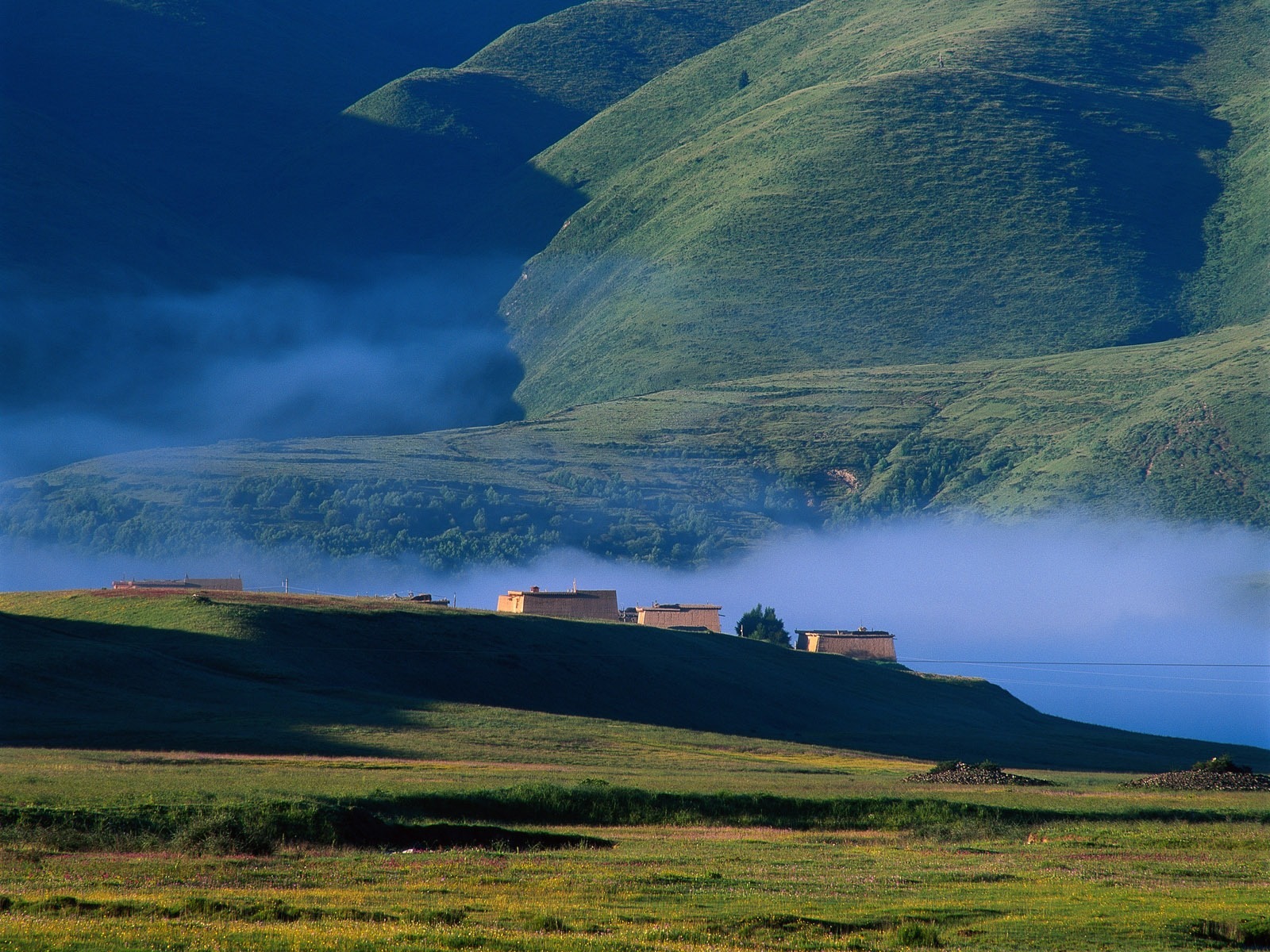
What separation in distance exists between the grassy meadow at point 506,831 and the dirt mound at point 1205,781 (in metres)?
1.42

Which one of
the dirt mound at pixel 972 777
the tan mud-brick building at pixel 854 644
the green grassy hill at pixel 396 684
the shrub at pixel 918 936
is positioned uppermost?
the tan mud-brick building at pixel 854 644

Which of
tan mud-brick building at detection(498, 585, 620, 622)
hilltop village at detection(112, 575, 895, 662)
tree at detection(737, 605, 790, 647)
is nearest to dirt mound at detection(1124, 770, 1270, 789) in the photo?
hilltop village at detection(112, 575, 895, 662)

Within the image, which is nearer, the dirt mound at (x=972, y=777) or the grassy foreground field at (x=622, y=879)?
the grassy foreground field at (x=622, y=879)

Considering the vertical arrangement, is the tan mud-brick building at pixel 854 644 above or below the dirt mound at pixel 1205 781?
above

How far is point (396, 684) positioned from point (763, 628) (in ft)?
200

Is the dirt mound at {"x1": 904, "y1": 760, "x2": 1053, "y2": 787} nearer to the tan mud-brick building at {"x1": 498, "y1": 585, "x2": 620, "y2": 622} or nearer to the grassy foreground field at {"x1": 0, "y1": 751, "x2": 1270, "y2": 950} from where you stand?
the grassy foreground field at {"x1": 0, "y1": 751, "x2": 1270, "y2": 950}

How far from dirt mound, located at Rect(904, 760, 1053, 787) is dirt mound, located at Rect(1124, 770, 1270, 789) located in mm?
4142

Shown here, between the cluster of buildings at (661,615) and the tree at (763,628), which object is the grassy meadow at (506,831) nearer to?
the cluster of buildings at (661,615)

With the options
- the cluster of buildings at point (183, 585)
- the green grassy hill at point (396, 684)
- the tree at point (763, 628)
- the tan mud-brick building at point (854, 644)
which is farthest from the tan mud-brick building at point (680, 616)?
the cluster of buildings at point (183, 585)

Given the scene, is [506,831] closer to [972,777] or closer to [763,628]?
[972,777]

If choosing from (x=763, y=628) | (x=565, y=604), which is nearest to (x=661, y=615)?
(x=565, y=604)

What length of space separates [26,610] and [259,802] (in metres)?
52.2

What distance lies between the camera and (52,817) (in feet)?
113

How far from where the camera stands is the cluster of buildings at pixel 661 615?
10825cm
